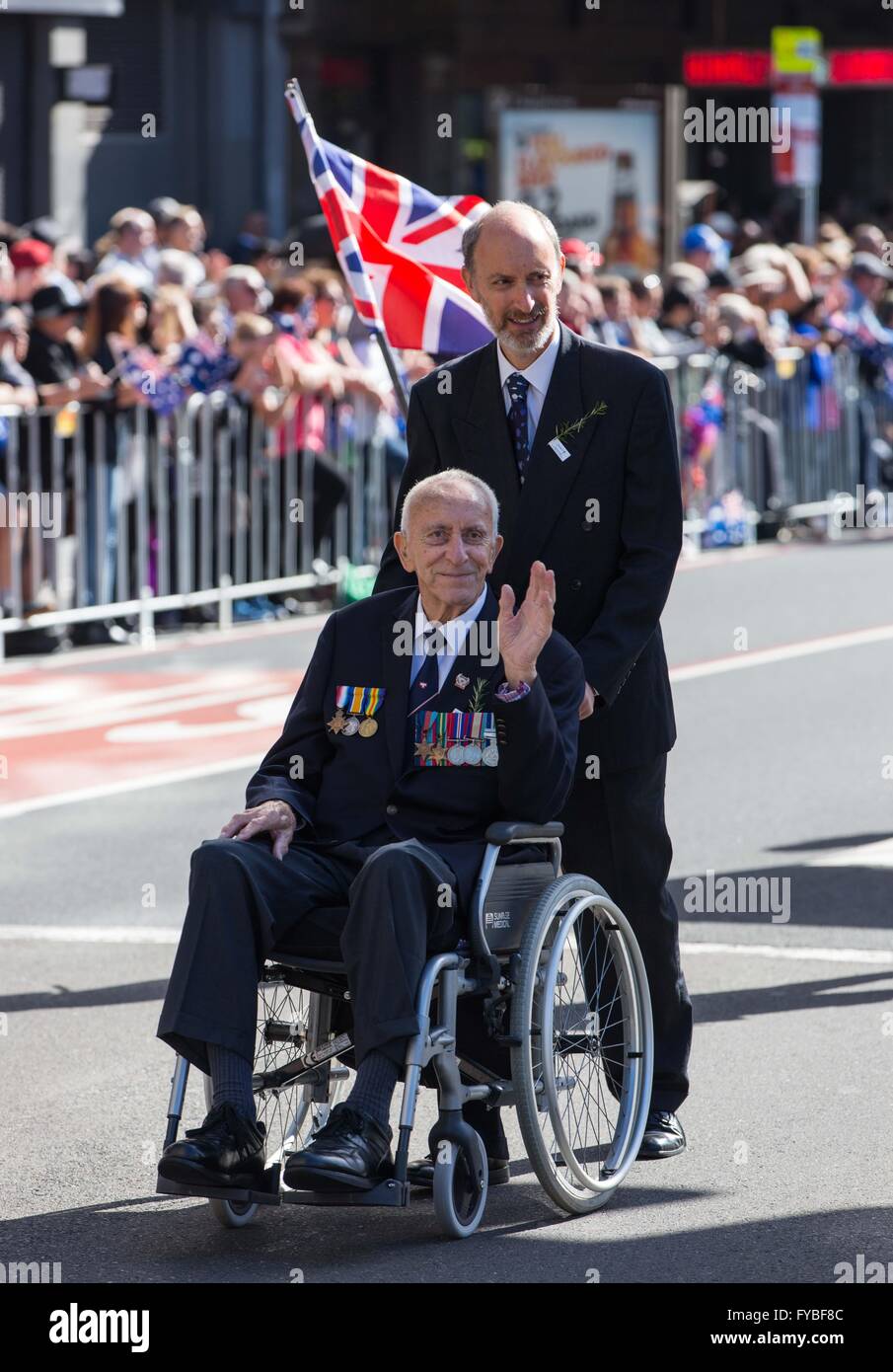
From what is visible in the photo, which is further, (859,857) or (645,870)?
(859,857)

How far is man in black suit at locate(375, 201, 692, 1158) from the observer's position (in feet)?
18.7

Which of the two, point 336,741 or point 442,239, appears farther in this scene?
point 442,239

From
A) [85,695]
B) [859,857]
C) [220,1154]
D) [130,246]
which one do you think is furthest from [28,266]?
[220,1154]

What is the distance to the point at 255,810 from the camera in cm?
552

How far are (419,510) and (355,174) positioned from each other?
375cm

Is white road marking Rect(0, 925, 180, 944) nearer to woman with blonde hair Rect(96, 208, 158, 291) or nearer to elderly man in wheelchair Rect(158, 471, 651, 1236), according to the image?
elderly man in wheelchair Rect(158, 471, 651, 1236)

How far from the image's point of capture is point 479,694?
552cm

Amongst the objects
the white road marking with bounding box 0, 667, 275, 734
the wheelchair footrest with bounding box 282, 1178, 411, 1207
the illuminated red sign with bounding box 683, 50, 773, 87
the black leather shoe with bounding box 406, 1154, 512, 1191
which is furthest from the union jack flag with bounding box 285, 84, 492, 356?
the illuminated red sign with bounding box 683, 50, 773, 87

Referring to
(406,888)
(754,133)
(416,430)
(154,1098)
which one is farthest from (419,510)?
(754,133)

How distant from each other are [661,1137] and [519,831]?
37.0 inches

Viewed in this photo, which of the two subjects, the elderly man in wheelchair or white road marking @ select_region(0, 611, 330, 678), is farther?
white road marking @ select_region(0, 611, 330, 678)

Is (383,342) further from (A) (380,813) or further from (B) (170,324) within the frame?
(B) (170,324)

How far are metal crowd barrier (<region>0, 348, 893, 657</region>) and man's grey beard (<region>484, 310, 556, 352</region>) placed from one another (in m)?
7.17
